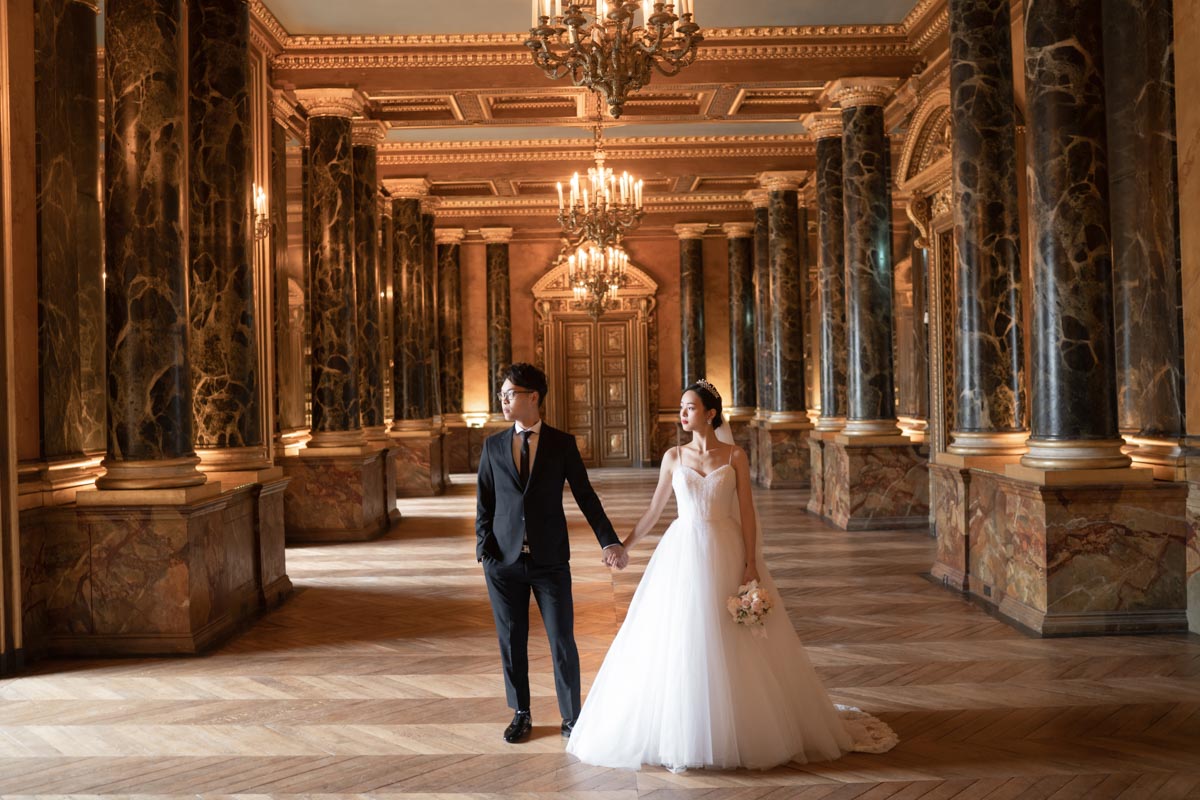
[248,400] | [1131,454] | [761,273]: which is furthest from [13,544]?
[761,273]

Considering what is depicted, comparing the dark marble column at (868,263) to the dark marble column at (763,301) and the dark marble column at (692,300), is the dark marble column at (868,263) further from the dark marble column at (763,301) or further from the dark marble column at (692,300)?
the dark marble column at (692,300)

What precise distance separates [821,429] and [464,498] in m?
5.73

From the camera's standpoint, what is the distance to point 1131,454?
22.8 feet

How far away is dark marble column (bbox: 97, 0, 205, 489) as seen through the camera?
6340 mm

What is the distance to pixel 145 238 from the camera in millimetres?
6410

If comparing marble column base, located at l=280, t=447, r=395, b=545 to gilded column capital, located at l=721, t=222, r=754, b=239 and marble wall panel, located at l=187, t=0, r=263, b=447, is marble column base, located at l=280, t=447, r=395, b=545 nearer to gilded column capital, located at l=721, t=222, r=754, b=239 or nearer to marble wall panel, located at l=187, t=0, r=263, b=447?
marble wall panel, located at l=187, t=0, r=263, b=447

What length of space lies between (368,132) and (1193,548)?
10.1 m

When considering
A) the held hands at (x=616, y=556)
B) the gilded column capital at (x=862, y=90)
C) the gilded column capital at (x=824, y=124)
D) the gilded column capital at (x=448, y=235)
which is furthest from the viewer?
the gilded column capital at (x=448, y=235)

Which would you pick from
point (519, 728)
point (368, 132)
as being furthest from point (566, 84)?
point (519, 728)

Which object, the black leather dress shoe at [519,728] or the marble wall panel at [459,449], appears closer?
the black leather dress shoe at [519,728]

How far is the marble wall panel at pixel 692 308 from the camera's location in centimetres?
2145

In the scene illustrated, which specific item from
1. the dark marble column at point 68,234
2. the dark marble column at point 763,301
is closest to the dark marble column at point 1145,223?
the dark marble column at point 68,234

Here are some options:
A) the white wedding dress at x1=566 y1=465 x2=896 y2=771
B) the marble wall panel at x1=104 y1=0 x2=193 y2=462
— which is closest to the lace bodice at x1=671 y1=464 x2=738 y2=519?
the white wedding dress at x1=566 y1=465 x2=896 y2=771

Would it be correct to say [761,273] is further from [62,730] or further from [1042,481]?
[62,730]
